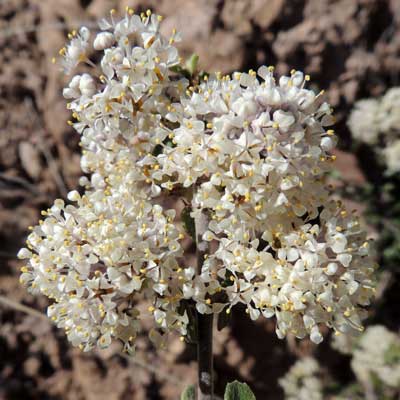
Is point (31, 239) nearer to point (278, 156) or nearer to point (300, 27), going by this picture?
point (278, 156)

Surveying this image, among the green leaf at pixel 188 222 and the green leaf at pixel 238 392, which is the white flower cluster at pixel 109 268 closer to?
the green leaf at pixel 188 222

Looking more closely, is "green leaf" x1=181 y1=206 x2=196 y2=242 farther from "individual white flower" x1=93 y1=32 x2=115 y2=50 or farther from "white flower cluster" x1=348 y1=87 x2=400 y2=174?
"white flower cluster" x1=348 y1=87 x2=400 y2=174

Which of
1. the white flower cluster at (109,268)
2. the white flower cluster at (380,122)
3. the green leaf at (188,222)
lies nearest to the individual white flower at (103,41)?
the white flower cluster at (109,268)

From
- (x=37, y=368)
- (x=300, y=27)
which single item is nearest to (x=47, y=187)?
(x=37, y=368)

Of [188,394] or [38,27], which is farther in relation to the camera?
[38,27]

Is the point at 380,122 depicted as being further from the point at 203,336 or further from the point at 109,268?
the point at 109,268

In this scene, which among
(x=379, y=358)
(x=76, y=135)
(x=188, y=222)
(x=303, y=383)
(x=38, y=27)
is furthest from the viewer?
(x=38, y=27)

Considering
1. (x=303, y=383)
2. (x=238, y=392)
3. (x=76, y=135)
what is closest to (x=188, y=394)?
(x=238, y=392)
